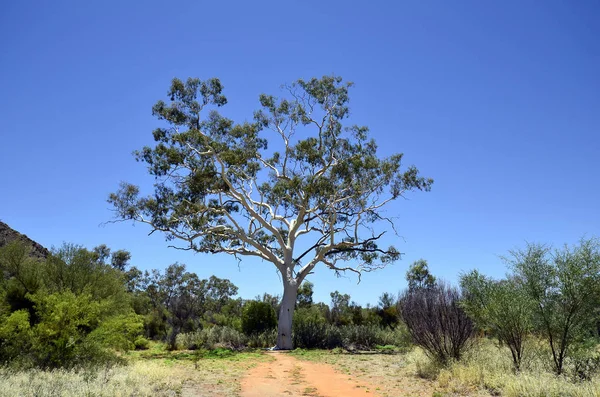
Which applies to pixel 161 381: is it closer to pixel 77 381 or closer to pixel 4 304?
pixel 77 381

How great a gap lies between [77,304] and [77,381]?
263 cm

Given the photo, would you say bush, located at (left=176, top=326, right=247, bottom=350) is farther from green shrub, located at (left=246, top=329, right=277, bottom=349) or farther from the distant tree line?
the distant tree line

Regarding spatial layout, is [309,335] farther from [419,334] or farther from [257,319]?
[419,334]

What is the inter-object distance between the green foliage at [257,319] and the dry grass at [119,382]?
13.8 meters

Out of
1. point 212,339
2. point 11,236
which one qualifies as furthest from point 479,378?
point 11,236

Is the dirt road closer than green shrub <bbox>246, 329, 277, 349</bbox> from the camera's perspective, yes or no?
Yes

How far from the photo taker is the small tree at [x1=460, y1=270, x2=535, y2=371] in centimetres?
1213

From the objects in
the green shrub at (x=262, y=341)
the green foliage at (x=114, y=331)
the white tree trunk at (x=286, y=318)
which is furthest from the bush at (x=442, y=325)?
the green shrub at (x=262, y=341)

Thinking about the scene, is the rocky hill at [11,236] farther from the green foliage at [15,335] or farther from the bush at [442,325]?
the bush at [442,325]

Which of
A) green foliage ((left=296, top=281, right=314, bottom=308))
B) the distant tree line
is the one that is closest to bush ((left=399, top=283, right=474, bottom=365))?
the distant tree line

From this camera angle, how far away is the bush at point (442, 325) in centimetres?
1412

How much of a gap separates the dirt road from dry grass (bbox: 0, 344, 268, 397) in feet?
2.02

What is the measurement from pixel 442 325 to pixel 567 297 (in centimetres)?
405

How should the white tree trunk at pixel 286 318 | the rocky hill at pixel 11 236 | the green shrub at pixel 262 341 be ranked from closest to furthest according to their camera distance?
the rocky hill at pixel 11 236 → the white tree trunk at pixel 286 318 → the green shrub at pixel 262 341
